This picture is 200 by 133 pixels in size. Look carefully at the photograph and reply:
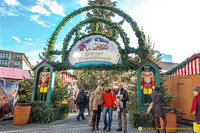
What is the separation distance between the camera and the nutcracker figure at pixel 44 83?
8203 mm

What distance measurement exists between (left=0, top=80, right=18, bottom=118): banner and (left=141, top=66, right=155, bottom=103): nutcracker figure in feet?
25.1

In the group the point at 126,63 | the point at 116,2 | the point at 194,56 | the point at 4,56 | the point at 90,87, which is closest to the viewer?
the point at 194,56

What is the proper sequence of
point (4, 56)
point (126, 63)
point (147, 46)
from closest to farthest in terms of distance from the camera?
point (126, 63)
point (147, 46)
point (4, 56)

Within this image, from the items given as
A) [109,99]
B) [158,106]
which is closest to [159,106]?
[158,106]

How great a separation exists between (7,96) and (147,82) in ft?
26.2

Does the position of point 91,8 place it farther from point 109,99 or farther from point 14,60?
point 14,60

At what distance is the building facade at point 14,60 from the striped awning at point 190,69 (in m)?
60.9

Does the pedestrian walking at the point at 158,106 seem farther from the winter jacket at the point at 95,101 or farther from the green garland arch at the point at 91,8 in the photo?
the green garland arch at the point at 91,8

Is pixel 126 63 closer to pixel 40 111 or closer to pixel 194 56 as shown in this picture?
pixel 194 56

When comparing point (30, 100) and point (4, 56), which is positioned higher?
point (4, 56)

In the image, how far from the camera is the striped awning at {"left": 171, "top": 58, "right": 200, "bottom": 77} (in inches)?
280

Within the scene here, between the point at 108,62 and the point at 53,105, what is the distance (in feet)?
13.0

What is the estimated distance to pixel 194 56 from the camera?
24.0 ft

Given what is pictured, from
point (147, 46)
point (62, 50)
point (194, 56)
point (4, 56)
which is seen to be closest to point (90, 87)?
point (62, 50)
